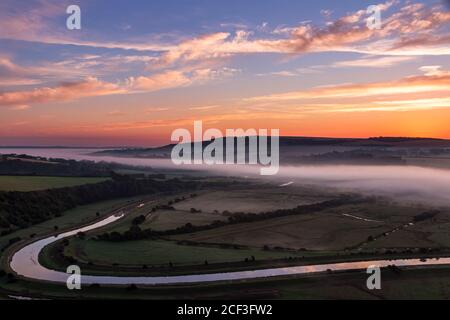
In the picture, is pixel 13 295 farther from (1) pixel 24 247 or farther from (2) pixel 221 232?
(2) pixel 221 232

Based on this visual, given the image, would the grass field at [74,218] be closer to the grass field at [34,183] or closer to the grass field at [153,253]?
the grass field at [153,253]

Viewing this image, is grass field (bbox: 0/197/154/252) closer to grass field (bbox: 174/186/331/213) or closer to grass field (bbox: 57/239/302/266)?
grass field (bbox: 57/239/302/266)

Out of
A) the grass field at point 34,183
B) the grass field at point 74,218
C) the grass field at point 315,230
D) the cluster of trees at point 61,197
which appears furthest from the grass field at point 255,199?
the grass field at point 34,183

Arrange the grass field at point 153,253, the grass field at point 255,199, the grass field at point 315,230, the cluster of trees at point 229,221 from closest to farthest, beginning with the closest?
the grass field at point 153,253
the grass field at point 315,230
the cluster of trees at point 229,221
the grass field at point 255,199

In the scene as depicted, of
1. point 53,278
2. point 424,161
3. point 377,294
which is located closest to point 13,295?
point 53,278

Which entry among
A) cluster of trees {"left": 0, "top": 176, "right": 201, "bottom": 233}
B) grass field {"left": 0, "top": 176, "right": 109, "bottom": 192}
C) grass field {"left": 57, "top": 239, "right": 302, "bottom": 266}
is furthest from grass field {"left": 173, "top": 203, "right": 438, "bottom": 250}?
grass field {"left": 0, "top": 176, "right": 109, "bottom": 192}

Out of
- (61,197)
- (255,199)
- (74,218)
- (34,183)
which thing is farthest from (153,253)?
(34,183)

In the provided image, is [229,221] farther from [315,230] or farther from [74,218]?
[74,218]
